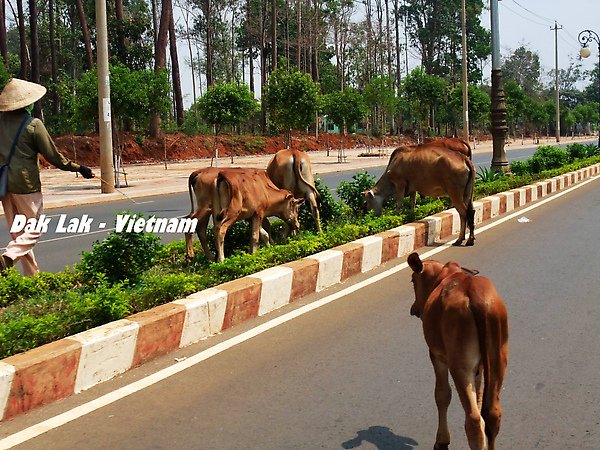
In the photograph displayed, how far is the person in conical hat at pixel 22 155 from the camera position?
670cm

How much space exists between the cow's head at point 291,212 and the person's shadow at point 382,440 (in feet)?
14.4

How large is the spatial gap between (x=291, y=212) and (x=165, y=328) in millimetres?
3349

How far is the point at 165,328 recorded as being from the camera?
5086 millimetres

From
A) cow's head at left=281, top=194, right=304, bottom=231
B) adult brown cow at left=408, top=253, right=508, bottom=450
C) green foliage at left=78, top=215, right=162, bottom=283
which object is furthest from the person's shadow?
cow's head at left=281, top=194, right=304, bottom=231

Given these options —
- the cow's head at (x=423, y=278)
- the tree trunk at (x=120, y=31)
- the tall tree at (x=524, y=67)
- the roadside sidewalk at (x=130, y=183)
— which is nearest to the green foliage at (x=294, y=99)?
the roadside sidewalk at (x=130, y=183)

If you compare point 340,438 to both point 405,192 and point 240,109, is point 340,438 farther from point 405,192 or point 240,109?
point 240,109

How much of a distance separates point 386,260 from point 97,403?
5.14 m

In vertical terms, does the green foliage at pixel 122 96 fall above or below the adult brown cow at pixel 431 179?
above

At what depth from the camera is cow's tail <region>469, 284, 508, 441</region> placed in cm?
307

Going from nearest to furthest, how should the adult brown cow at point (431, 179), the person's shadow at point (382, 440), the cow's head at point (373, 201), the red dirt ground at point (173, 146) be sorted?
the person's shadow at point (382, 440) < the adult brown cow at point (431, 179) < the cow's head at point (373, 201) < the red dirt ground at point (173, 146)

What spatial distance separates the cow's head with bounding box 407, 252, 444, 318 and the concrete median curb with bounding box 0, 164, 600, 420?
208cm

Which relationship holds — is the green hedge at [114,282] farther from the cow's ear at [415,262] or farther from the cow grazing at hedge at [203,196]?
the cow's ear at [415,262]

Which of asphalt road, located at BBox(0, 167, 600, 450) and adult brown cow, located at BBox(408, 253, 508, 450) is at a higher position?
adult brown cow, located at BBox(408, 253, 508, 450)

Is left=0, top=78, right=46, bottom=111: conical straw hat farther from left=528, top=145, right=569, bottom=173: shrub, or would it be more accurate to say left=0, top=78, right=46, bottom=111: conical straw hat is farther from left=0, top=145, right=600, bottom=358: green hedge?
left=528, top=145, right=569, bottom=173: shrub
